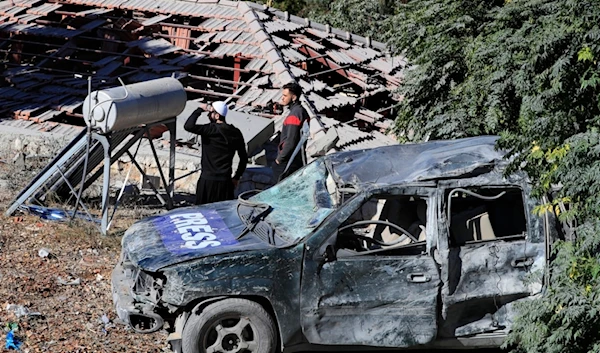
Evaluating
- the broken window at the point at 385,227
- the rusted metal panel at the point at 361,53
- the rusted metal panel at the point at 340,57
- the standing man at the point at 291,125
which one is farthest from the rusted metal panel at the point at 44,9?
the broken window at the point at 385,227

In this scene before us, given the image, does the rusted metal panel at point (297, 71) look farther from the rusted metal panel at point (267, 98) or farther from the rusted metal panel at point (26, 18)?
the rusted metal panel at point (26, 18)

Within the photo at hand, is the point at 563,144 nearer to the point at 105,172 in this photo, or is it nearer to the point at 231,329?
the point at 231,329

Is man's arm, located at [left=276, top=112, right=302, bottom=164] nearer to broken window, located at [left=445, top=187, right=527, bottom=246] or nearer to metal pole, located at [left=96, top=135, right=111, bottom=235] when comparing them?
metal pole, located at [left=96, top=135, right=111, bottom=235]

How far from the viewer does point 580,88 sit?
6.87m

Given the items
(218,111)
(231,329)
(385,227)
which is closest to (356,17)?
(218,111)

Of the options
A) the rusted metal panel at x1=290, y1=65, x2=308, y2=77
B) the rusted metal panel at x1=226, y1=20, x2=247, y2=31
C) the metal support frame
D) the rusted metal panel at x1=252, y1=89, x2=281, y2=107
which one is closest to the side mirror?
the metal support frame

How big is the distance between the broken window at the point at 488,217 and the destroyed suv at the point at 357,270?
0.4 inches

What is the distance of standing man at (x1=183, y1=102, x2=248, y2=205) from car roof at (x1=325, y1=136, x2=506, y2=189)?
228cm

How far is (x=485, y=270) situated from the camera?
7523mm

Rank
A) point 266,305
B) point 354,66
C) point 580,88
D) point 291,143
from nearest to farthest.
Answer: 1. point 580,88
2. point 266,305
3. point 291,143
4. point 354,66

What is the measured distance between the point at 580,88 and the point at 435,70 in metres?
4.89

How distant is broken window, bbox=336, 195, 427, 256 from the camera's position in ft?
25.0

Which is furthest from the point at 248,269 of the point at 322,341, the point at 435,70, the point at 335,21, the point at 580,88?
the point at 335,21

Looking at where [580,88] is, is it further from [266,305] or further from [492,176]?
[266,305]
